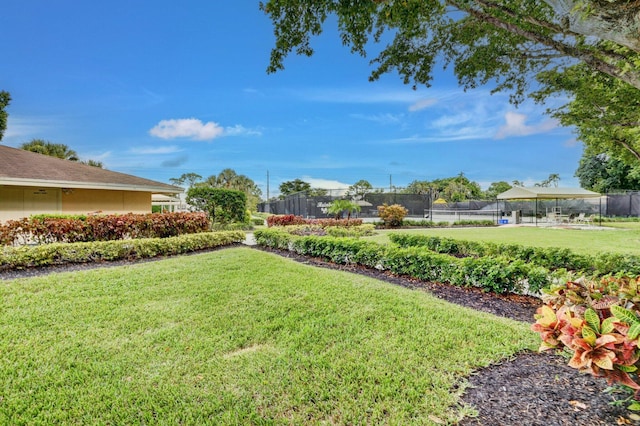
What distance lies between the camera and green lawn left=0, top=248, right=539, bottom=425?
7.21ft

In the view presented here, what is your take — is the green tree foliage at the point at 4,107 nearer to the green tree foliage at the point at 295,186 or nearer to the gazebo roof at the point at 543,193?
the gazebo roof at the point at 543,193

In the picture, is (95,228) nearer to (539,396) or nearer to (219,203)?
(219,203)

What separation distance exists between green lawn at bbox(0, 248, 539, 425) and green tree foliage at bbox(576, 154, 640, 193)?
119 ft

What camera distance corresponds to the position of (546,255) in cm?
596

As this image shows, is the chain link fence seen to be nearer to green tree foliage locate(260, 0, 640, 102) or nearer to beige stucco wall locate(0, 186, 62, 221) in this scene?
beige stucco wall locate(0, 186, 62, 221)

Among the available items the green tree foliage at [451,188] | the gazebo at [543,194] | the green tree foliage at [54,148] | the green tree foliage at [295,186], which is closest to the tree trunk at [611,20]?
the gazebo at [543,194]

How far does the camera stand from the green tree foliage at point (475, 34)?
103 inches

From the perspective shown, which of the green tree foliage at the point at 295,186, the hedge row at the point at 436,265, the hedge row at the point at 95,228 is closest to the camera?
the hedge row at the point at 436,265

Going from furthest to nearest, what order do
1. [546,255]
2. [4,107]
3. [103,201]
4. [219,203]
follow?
[4,107] → [219,203] → [103,201] → [546,255]

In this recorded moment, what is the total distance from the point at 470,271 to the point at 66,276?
6.60 metres

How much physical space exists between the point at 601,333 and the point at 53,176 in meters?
15.0

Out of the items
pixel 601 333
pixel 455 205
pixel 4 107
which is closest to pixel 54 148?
pixel 4 107

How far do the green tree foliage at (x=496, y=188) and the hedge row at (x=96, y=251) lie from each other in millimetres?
64698

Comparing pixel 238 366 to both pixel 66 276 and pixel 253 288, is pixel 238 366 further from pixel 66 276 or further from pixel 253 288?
pixel 66 276
